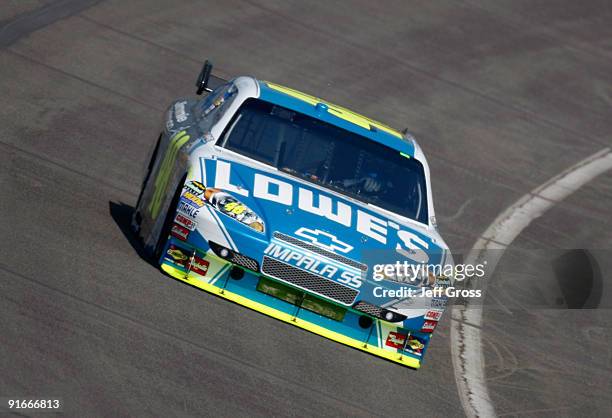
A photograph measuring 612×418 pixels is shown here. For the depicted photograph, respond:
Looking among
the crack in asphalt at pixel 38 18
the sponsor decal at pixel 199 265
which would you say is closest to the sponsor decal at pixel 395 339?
the sponsor decal at pixel 199 265

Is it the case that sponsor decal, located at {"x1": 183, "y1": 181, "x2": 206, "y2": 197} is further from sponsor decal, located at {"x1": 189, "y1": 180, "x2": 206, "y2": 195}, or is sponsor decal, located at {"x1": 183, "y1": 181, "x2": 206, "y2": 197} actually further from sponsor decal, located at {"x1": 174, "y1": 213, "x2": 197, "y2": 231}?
sponsor decal, located at {"x1": 174, "y1": 213, "x2": 197, "y2": 231}

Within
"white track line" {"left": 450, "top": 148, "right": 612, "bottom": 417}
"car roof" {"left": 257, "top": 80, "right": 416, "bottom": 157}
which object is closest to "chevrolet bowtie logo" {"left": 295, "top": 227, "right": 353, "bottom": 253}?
"white track line" {"left": 450, "top": 148, "right": 612, "bottom": 417}

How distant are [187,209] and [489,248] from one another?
5180 millimetres

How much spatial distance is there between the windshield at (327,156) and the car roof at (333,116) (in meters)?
0.10

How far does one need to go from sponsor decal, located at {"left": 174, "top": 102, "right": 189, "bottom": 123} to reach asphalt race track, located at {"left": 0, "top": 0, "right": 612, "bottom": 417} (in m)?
0.97

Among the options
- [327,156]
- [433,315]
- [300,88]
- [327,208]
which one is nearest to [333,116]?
[327,156]

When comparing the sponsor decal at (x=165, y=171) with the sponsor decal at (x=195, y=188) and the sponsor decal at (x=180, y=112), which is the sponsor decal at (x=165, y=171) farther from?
the sponsor decal at (x=195, y=188)

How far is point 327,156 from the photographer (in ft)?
31.6

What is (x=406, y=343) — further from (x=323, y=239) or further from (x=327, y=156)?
(x=327, y=156)

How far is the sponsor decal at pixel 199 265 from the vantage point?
27.6 feet

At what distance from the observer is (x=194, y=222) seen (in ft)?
27.3

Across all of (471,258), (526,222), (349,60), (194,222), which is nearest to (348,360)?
(194,222)

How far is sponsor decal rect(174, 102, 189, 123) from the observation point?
33.8ft

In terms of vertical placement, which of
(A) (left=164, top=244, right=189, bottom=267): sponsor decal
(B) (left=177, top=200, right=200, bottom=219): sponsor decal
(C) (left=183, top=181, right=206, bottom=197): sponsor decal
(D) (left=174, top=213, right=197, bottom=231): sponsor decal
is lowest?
(A) (left=164, top=244, right=189, bottom=267): sponsor decal
